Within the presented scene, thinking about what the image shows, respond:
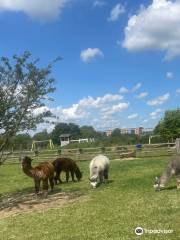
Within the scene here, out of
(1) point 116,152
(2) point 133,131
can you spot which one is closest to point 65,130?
(2) point 133,131

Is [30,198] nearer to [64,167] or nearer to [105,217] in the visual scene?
[64,167]

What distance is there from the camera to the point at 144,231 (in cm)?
886

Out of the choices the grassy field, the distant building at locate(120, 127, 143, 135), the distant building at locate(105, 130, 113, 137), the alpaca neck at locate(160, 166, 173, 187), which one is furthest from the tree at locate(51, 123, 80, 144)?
the grassy field

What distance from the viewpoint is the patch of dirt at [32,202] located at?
A: 44.0 feet

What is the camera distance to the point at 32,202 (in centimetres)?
1455

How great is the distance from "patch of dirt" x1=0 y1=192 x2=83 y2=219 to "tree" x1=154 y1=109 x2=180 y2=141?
37448mm

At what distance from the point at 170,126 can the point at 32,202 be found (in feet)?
131

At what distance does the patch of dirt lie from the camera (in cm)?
1341

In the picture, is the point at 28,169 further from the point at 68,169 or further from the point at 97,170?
the point at 68,169

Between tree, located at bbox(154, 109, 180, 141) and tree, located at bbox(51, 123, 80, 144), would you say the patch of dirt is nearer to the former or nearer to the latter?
tree, located at bbox(154, 109, 180, 141)

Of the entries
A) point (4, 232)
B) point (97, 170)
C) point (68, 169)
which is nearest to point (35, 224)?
point (4, 232)

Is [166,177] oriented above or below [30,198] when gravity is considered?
above

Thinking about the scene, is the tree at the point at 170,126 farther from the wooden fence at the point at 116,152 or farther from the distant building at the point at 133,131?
the wooden fence at the point at 116,152

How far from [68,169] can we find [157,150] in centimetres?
1538
